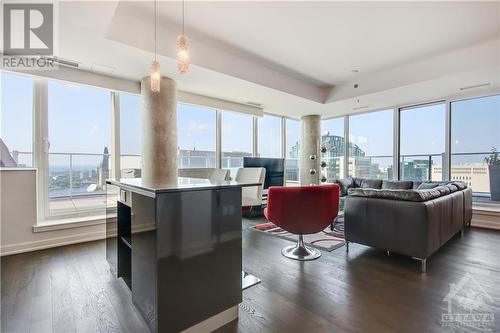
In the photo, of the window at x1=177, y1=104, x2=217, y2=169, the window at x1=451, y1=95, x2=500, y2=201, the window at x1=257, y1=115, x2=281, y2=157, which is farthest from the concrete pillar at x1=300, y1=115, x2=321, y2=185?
the window at x1=451, y1=95, x2=500, y2=201

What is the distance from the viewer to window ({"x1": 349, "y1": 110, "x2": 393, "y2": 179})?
5732mm

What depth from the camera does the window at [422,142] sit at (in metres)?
4.96

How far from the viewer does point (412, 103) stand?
17.0 feet

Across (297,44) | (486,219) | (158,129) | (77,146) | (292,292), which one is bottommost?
(292,292)

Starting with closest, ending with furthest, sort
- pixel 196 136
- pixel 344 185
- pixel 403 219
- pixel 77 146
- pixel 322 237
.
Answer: pixel 403 219
pixel 322 237
pixel 77 146
pixel 196 136
pixel 344 185

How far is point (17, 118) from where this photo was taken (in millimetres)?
3184

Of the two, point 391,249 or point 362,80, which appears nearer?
point 391,249

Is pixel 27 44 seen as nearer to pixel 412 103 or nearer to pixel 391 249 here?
pixel 391 249

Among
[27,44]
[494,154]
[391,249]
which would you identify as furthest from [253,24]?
[494,154]

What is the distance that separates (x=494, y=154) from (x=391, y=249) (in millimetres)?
3572

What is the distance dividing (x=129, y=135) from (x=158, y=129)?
928 millimetres

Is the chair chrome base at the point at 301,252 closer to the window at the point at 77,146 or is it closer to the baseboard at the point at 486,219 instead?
the window at the point at 77,146

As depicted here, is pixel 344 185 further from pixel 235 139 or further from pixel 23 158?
pixel 23 158

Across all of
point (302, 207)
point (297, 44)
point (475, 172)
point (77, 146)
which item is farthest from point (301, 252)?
point (475, 172)
